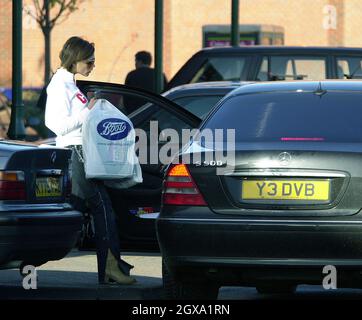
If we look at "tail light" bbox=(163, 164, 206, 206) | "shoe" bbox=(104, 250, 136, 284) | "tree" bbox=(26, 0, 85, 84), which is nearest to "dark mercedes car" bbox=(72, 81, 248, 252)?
"shoe" bbox=(104, 250, 136, 284)

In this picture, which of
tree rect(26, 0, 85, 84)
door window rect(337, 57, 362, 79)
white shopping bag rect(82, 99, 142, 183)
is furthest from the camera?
tree rect(26, 0, 85, 84)

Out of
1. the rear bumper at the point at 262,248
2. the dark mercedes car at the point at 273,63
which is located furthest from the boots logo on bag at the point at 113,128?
the dark mercedes car at the point at 273,63

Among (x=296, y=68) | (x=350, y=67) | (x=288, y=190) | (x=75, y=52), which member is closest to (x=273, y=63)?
(x=296, y=68)

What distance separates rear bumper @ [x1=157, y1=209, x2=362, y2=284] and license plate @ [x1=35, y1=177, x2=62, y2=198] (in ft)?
4.46

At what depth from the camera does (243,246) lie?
721 cm

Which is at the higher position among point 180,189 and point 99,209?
point 180,189

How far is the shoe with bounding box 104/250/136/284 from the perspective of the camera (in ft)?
30.0

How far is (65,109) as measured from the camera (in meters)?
9.20

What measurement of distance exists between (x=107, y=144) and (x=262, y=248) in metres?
2.22

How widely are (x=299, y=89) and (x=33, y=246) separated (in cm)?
191

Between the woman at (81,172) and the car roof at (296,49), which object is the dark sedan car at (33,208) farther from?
the car roof at (296,49)

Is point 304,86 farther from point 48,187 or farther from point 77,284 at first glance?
point 77,284

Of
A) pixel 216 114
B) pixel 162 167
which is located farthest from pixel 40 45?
pixel 216 114

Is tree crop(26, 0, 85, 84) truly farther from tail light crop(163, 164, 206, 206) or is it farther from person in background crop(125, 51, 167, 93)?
tail light crop(163, 164, 206, 206)
